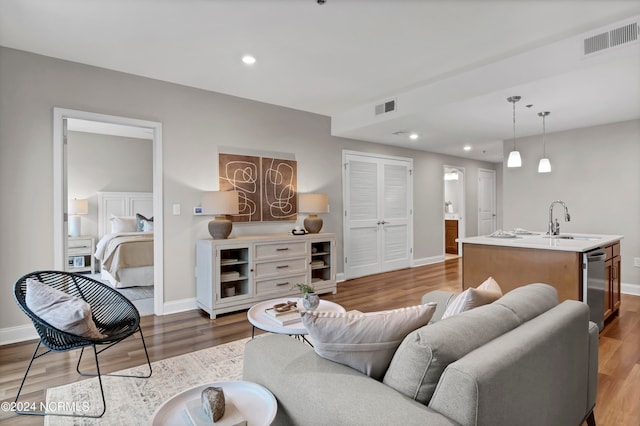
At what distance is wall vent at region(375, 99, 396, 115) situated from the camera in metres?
4.29

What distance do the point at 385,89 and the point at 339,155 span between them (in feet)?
4.98

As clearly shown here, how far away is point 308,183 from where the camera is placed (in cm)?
502

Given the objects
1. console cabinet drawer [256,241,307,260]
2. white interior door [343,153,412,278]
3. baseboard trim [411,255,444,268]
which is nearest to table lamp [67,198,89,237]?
console cabinet drawer [256,241,307,260]

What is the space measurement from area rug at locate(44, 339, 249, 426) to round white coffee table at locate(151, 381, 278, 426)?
833 millimetres

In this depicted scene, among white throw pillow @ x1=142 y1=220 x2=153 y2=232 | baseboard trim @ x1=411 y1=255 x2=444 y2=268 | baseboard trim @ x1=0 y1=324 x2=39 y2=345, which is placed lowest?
baseboard trim @ x1=0 y1=324 x2=39 y2=345

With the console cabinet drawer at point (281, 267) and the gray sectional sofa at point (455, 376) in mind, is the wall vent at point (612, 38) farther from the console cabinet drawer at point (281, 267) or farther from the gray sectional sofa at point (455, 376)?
Result: the console cabinet drawer at point (281, 267)

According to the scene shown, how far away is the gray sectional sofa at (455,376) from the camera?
93cm

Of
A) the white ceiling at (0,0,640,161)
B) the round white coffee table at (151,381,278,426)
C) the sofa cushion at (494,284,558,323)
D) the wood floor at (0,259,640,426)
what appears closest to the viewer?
the round white coffee table at (151,381,278,426)

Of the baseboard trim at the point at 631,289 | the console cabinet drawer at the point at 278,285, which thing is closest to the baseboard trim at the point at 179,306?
the console cabinet drawer at the point at 278,285

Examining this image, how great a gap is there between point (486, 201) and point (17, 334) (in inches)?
345

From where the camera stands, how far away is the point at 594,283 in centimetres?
303

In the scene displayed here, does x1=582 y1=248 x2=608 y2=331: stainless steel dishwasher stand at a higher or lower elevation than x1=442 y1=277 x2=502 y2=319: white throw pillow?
lower

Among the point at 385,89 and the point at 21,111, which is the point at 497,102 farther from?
the point at 21,111

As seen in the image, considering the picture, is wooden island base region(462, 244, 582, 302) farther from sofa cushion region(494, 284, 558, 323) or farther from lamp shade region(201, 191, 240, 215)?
lamp shade region(201, 191, 240, 215)
